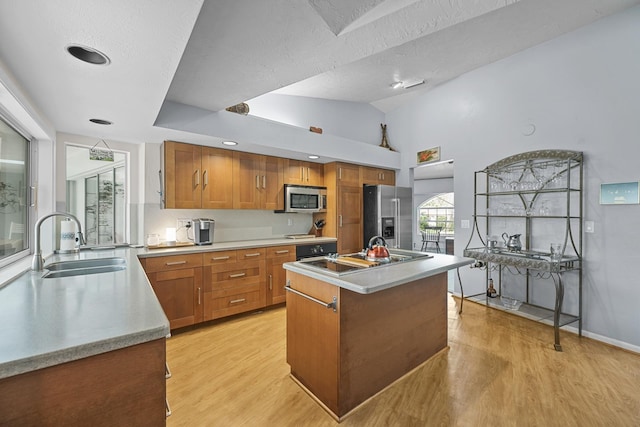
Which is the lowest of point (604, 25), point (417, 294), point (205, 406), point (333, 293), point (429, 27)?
point (205, 406)

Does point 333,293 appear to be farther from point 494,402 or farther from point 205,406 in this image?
point 494,402

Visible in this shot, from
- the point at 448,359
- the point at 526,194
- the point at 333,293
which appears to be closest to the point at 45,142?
the point at 333,293

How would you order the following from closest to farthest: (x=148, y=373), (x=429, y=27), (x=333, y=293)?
(x=148, y=373) < (x=429, y=27) < (x=333, y=293)

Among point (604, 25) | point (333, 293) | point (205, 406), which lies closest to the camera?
point (333, 293)

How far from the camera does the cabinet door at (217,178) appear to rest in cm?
333

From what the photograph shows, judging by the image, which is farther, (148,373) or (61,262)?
(61,262)

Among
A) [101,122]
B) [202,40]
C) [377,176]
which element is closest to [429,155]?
[377,176]

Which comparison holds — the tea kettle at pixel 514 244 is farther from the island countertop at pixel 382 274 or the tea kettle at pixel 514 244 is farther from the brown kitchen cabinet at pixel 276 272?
the brown kitchen cabinet at pixel 276 272

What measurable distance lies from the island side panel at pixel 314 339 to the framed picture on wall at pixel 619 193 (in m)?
3.01

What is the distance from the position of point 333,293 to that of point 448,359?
1462mm

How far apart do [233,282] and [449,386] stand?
2326 mm

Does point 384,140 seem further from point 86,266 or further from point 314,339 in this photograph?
point 86,266

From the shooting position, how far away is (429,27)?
150 centimetres

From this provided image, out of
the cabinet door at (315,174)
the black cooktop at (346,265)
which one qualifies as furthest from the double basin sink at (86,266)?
the cabinet door at (315,174)
